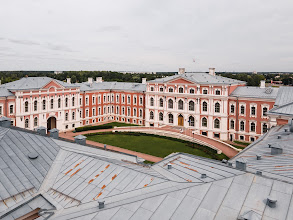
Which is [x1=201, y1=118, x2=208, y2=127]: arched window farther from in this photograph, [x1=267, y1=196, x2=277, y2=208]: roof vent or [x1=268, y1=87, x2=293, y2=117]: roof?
[x1=267, y1=196, x2=277, y2=208]: roof vent

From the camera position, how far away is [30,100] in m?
45.1

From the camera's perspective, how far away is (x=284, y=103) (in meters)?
31.4

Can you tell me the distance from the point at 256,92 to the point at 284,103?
13564 mm

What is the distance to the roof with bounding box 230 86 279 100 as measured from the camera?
43.0 m

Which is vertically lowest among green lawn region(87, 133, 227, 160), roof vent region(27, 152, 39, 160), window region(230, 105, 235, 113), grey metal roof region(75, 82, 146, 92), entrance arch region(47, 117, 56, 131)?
green lawn region(87, 133, 227, 160)

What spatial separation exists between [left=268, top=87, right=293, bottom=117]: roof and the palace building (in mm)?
7543

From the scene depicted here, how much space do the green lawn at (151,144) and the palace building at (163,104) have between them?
28.8 feet

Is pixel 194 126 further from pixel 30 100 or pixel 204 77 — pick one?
pixel 30 100

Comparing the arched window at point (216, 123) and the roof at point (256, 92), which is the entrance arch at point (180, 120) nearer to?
the arched window at point (216, 123)

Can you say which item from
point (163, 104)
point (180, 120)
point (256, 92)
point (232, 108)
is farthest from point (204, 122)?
point (256, 92)

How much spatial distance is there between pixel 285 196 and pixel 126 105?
51.6 m

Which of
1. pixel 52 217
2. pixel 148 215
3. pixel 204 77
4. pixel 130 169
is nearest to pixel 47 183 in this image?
pixel 52 217

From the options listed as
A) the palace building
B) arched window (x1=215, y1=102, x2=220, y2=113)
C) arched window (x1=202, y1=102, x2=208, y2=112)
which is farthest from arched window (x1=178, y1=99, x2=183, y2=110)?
arched window (x1=215, y1=102, x2=220, y2=113)

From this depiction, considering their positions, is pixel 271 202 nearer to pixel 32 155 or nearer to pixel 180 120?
pixel 32 155
